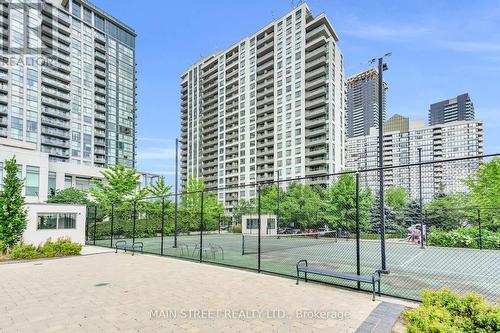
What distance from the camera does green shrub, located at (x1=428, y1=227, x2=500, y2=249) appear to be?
21.7 meters

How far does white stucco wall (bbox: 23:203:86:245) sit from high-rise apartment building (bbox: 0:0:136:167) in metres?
55.9

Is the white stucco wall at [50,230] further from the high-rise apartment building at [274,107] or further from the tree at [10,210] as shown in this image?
the high-rise apartment building at [274,107]

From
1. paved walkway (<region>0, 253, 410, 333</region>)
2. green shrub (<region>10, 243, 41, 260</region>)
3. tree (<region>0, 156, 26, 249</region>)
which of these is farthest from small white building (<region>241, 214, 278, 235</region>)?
paved walkway (<region>0, 253, 410, 333</region>)

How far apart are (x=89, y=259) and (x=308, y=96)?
228ft

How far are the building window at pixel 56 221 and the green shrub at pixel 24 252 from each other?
7.05 meters

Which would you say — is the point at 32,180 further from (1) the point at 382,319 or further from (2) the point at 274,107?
(2) the point at 274,107

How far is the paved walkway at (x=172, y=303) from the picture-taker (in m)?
6.30

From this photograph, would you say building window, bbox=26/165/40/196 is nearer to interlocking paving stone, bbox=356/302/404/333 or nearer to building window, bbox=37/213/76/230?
building window, bbox=37/213/76/230

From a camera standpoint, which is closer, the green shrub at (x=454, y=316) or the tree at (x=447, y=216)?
the green shrub at (x=454, y=316)

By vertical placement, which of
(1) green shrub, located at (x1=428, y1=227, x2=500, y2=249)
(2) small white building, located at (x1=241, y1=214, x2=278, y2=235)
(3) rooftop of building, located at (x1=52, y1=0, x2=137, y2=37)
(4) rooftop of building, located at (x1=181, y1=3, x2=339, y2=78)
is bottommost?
(2) small white building, located at (x1=241, y1=214, x2=278, y2=235)

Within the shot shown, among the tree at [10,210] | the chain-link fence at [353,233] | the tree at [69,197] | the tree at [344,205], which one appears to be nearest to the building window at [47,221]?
the chain-link fence at [353,233]

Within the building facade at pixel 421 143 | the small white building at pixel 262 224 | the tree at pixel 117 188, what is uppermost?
the building facade at pixel 421 143

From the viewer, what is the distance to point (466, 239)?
2223cm

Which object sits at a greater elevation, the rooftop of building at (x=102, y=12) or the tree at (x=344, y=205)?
Answer: the rooftop of building at (x=102, y=12)
